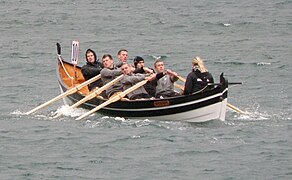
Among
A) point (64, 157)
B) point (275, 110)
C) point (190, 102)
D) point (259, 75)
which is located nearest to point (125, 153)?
point (64, 157)

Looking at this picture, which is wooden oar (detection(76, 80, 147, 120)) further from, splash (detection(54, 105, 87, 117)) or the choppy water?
splash (detection(54, 105, 87, 117))

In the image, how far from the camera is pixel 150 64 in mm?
36750

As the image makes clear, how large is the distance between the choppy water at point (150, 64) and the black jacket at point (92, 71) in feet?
4.08

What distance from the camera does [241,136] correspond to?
73.4 ft

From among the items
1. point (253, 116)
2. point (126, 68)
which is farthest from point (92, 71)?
point (253, 116)

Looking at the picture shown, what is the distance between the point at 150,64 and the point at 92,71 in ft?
34.3

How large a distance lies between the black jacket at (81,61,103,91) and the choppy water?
4.08 ft

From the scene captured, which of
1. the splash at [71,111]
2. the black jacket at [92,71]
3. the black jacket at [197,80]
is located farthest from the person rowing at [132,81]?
the black jacket at [92,71]

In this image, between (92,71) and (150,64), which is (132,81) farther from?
(150,64)

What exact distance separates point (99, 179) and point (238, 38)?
24.6 metres

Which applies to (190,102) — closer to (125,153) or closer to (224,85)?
(224,85)

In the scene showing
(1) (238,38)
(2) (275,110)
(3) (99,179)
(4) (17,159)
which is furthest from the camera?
(1) (238,38)

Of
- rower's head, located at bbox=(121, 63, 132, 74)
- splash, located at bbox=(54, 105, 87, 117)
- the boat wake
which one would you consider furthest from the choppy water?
rower's head, located at bbox=(121, 63, 132, 74)

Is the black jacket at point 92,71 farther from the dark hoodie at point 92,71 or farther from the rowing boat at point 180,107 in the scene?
the rowing boat at point 180,107
